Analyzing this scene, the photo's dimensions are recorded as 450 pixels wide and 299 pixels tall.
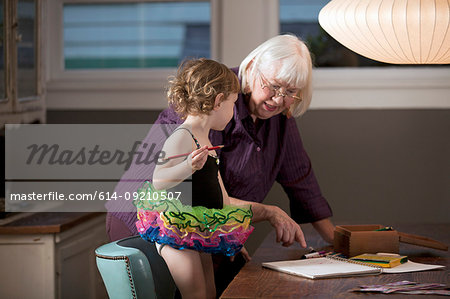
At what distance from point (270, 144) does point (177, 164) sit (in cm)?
71

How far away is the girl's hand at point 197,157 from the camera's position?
5.86ft

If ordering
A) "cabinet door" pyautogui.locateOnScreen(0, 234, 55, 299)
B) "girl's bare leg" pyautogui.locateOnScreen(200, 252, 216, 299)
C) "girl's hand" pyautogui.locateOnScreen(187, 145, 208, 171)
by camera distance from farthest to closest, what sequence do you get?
"cabinet door" pyautogui.locateOnScreen(0, 234, 55, 299) → "girl's bare leg" pyautogui.locateOnScreen(200, 252, 216, 299) → "girl's hand" pyautogui.locateOnScreen(187, 145, 208, 171)

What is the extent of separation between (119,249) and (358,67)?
6.67 feet

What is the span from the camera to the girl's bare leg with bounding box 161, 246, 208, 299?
187 cm

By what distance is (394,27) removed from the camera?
1.99 m

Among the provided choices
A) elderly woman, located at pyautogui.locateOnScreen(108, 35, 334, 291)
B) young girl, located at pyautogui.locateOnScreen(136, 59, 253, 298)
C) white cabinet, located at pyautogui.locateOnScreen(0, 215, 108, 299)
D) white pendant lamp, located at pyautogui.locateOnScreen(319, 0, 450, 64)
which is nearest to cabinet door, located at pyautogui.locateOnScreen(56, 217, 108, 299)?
white cabinet, located at pyautogui.locateOnScreen(0, 215, 108, 299)

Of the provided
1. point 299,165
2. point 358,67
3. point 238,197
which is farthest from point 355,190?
point 238,197

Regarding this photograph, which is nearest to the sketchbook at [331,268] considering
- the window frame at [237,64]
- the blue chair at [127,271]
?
the blue chair at [127,271]

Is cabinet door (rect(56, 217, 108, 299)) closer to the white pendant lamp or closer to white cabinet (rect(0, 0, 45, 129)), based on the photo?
white cabinet (rect(0, 0, 45, 129))

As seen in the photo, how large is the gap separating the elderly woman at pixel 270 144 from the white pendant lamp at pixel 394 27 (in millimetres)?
207

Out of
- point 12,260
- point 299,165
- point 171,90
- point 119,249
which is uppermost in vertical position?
point 171,90

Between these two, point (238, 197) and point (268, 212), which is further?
point (238, 197)

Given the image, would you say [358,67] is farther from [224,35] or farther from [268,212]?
[268,212]

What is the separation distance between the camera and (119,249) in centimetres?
201
